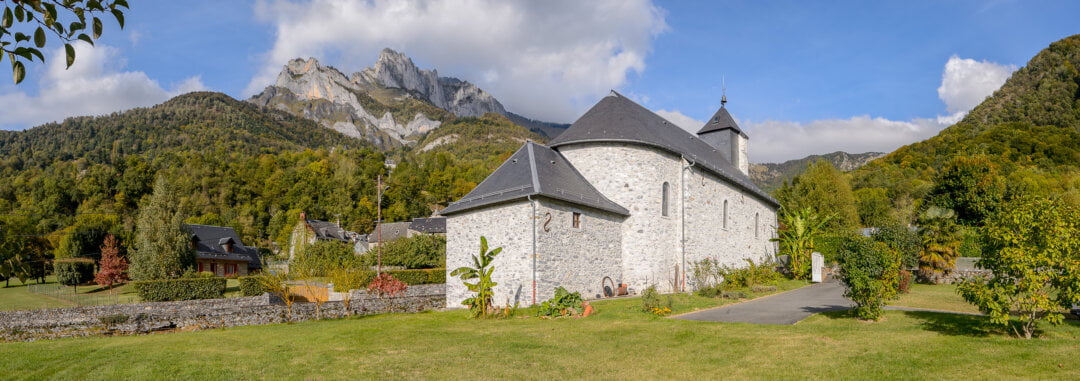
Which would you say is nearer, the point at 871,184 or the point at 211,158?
the point at 871,184

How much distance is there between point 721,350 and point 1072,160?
6952cm

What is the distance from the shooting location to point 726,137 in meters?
36.2

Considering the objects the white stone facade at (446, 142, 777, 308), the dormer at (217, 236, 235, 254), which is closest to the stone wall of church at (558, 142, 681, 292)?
the white stone facade at (446, 142, 777, 308)

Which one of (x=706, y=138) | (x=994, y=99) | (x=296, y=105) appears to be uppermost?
(x=296, y=105)

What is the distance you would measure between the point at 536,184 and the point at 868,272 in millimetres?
10200

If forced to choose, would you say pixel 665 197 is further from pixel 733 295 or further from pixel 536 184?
pixel 536 184

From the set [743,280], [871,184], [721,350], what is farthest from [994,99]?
[721,350]

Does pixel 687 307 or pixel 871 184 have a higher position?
pixel 871 184

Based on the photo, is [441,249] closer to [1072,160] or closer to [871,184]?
[871,184]

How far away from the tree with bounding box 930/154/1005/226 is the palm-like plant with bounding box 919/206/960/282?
14.8 m

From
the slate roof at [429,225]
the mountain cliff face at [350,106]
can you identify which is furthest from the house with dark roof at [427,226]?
the mountain cliff face at [350,106]

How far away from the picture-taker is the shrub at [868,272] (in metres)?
12.3

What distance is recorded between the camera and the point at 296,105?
182750mm

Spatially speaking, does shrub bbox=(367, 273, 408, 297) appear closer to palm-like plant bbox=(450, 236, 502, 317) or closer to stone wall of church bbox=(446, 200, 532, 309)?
stone wall of church bbox=(446, 200, 532, 309)
